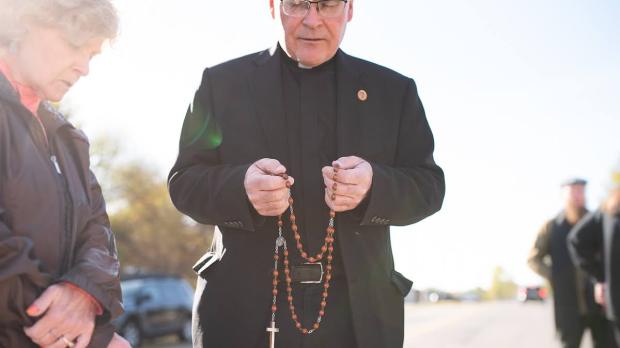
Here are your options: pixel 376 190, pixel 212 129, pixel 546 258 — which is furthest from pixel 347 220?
pixel 546 258

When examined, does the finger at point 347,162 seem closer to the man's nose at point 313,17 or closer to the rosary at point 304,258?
the rosary at point 304,258

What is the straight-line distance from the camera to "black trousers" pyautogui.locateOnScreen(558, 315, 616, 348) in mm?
8195

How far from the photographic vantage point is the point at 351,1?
2865mm

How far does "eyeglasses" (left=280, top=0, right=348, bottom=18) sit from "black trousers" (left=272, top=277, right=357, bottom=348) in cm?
91

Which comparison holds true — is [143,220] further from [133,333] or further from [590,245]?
[590,245]

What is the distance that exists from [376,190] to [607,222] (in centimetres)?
519

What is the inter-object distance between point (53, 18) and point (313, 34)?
0.86 meters

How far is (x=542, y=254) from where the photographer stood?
886cm

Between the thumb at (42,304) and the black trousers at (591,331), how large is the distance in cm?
703

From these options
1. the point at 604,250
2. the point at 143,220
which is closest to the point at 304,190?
the point at 604,250

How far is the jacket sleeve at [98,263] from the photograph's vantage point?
2314mm

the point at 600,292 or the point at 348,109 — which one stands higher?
the point at 348,109

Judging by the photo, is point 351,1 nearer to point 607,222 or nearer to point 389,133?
point 389,133

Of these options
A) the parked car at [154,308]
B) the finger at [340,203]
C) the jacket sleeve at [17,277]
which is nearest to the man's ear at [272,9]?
the finger at [340,203]
